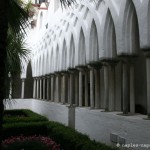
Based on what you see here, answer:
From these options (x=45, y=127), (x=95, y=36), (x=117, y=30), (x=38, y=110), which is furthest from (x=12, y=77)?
(x=38, y=110)

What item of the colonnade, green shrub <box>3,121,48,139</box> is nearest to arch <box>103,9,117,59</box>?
the colonnade

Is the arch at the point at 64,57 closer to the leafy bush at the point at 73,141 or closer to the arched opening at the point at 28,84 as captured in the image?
the leafy bush at the point at 73,141

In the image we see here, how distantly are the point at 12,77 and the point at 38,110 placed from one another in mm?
9044

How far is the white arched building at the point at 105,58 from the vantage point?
20.5 feet

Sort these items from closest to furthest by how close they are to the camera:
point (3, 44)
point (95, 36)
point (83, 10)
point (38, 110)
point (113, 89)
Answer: point (3, 44) → point (113, 89) → point (95, 36) → point (83, 10) → point (38, 110)

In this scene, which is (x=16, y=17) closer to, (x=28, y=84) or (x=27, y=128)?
(x=27, y=128)

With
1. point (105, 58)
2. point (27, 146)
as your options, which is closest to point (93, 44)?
point (105, 58)

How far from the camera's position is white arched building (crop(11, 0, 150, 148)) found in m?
6.25

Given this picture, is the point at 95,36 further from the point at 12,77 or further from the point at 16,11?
the point at 16,11

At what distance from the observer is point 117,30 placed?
662cm

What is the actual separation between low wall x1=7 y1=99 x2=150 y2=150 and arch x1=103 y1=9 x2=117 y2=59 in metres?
1.67

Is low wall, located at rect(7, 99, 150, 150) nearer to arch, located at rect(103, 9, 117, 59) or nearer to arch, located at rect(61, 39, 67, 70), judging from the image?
arch, located at rect(103, 9, 117, 59)

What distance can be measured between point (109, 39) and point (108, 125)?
2455 mm

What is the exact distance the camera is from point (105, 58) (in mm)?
7379
